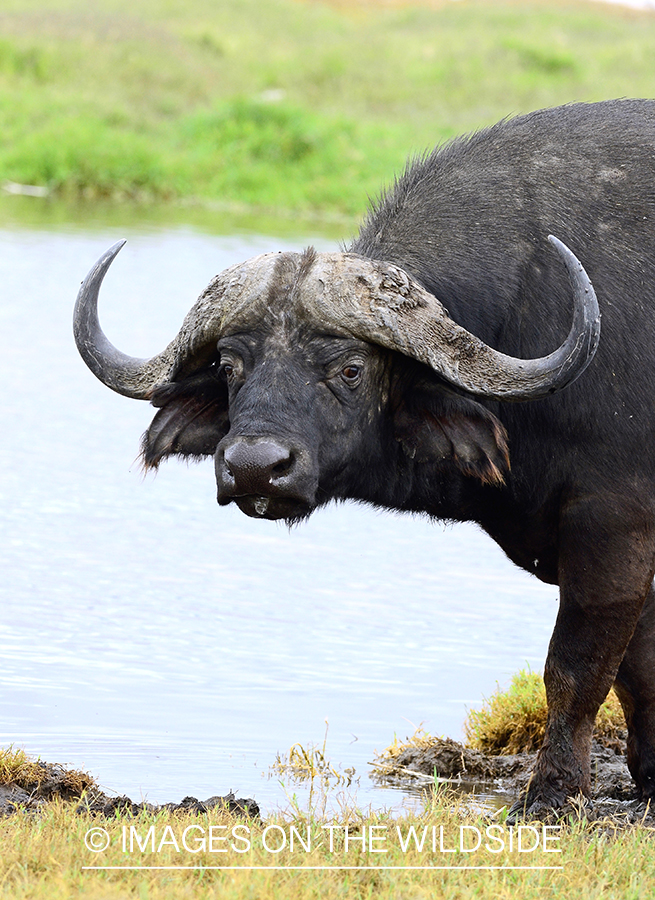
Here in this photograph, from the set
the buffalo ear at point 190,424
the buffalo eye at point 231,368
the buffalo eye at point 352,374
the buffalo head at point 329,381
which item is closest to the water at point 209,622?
the buffalo ear at point 190,424

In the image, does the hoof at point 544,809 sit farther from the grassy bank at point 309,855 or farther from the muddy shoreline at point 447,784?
the grassy bank at point 309,855

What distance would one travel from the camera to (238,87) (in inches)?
1305

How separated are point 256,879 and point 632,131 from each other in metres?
2.77

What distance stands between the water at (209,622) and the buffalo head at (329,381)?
590 millimetres

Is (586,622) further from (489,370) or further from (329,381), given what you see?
(329,381)

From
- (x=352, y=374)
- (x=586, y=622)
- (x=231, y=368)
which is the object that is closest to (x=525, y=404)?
(x=352, y=374)

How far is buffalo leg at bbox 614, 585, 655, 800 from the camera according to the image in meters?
4.90

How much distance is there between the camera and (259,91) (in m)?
33.0

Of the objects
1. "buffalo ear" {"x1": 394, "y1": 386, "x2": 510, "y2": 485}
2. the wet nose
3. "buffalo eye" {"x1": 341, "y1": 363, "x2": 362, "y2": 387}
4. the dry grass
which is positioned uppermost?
"buffalo eye" {"x1": 341, "y1": 363, "x2": 362, "y2": 387}

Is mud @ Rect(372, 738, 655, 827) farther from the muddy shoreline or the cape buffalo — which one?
the cape buffalo

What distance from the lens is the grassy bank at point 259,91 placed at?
23047mm

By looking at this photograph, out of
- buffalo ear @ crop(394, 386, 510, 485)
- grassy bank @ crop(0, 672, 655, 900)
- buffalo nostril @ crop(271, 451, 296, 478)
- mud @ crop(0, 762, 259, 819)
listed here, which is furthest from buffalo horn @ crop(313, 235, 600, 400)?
mud @ crop(0, 762, 259, 819)

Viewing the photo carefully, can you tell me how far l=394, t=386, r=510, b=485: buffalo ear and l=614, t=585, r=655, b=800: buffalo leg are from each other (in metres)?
0.86

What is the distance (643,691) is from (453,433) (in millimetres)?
1232
